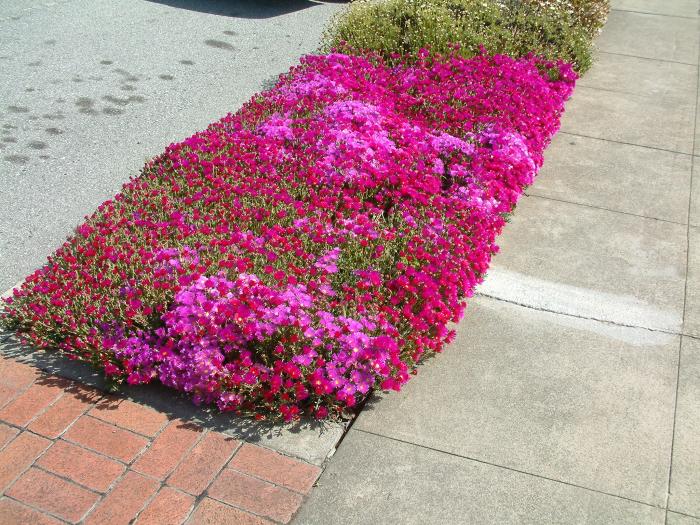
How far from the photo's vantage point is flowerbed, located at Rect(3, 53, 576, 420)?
11.9 ft

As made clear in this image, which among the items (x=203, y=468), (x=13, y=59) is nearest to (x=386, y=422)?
(x=203, y=468)

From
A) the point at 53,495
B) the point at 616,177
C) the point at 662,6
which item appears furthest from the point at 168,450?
the point at 662,6

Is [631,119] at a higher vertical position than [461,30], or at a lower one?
lower

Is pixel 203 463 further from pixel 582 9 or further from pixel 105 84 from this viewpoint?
pixel 582 9

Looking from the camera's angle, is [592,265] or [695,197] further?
[695,197]

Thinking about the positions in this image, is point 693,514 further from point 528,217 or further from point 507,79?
point 507,79

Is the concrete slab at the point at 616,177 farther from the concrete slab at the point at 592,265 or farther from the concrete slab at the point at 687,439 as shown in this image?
the concrete slab at the point at 687,439

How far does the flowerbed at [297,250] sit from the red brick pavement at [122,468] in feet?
0.73

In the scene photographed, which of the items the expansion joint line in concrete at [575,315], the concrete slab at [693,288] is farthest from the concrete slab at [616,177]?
the expansion joint line in concrete at [575,315]

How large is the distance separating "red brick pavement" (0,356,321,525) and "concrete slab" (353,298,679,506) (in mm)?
644

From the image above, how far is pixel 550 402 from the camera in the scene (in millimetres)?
3820

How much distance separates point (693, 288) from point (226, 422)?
3241 millimetres

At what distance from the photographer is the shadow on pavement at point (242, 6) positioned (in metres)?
10.1

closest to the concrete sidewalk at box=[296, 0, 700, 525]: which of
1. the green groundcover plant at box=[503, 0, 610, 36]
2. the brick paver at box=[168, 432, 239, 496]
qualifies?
the brick paver at box=[168, 432, 239, 496]
